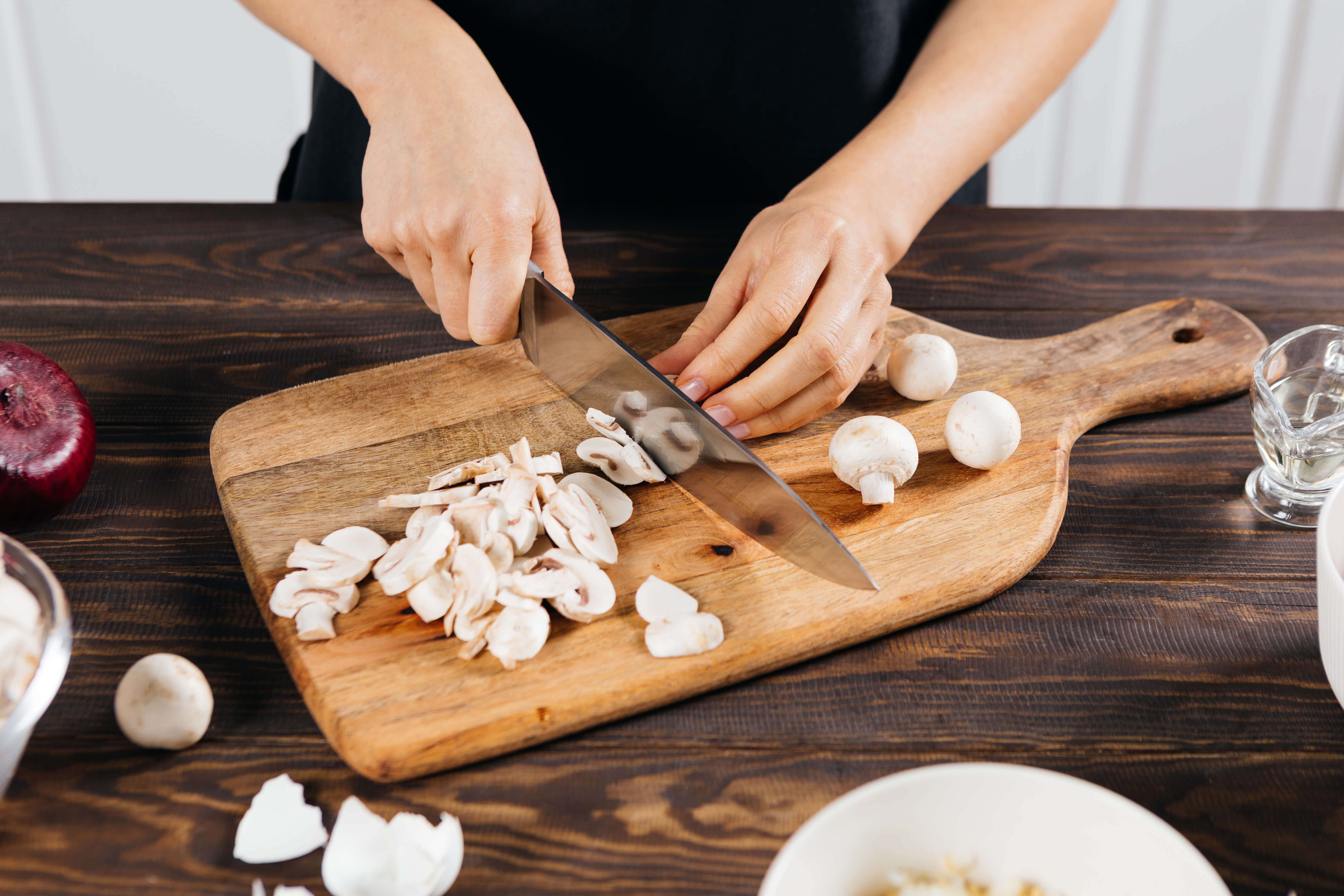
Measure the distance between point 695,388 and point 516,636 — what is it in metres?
0.35

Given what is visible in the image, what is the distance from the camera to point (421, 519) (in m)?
0.87

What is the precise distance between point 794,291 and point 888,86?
0.61 m

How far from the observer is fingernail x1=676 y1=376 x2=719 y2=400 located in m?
1.00

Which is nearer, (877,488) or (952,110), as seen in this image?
(877,488)

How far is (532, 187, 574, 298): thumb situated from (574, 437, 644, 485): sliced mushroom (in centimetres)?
17

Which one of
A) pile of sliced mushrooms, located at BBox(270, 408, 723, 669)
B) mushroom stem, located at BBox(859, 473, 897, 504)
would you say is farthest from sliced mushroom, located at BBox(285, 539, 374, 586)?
mushroom stem, located at BBox(859, 473, 897, 504)

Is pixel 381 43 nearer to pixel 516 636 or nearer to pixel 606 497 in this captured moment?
pixel 606 497

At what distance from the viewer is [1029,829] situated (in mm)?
567

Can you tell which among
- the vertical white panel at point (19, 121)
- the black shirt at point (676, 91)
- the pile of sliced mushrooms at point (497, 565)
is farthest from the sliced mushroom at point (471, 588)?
the vertical white panel at point (19, 121)

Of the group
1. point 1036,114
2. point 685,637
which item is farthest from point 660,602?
point 1036,114

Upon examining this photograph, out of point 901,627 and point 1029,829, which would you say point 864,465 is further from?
point 1029,829

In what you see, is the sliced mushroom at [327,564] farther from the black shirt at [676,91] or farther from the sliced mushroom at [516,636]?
the black shirt at [676,91]

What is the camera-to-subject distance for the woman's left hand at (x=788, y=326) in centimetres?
98

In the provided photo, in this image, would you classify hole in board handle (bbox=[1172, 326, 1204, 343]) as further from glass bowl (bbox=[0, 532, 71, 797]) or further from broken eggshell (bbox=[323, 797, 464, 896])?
glass bowl (bbox=[0, 532, 71, 797])
